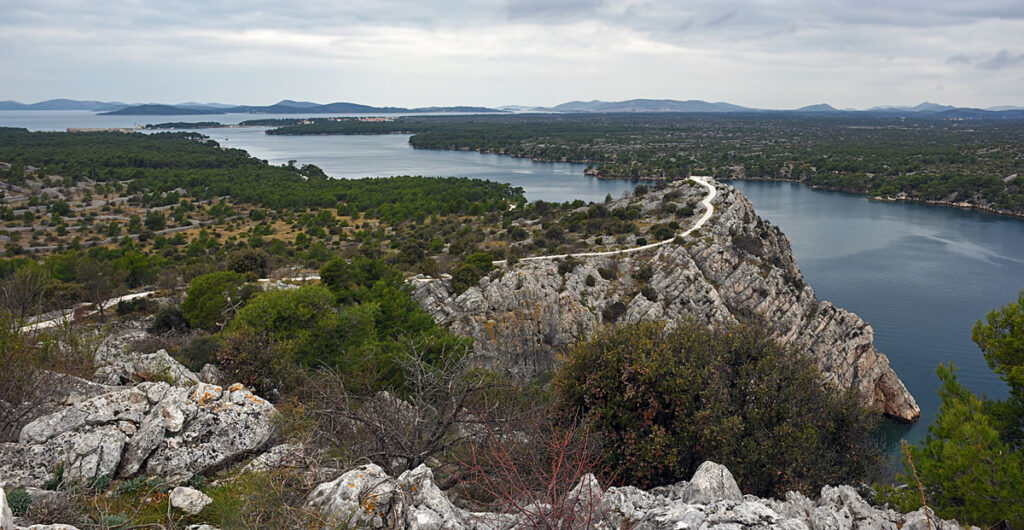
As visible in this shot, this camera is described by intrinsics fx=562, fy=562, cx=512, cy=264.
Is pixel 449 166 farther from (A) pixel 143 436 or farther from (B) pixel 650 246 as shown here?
(A) pixel 143 436

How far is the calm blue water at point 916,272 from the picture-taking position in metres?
33.0

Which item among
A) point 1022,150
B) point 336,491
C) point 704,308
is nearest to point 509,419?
point 336,491

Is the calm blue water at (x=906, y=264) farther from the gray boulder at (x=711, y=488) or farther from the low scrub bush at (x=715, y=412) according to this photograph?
the gray boulder at (x=711, y=488)

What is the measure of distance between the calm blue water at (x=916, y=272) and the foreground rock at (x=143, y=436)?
2900cm

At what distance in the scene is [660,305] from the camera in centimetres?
3300

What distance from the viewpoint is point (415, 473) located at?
267 inches

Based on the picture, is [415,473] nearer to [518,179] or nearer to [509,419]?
[509,419]

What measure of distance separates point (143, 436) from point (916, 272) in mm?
56649

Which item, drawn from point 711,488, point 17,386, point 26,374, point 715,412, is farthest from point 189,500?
point 715,412

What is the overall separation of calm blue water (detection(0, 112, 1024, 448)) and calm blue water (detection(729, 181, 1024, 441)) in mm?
74

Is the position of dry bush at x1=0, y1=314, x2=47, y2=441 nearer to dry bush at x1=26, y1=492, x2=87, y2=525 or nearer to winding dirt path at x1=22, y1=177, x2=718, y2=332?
dry bush at x1=26, y1=492, x2=87, y2=525

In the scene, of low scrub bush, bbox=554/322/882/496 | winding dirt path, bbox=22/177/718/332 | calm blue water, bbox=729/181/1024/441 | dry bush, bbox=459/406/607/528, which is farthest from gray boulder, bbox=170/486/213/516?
calm blue water, bbox=729/181/1024/441

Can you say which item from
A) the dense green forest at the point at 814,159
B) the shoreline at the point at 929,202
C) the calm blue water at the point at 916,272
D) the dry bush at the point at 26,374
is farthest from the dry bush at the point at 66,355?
the dense green forest at the point at 814,159

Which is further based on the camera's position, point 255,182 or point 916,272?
point 255,182
